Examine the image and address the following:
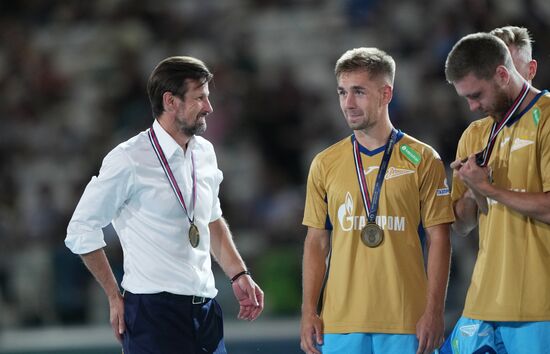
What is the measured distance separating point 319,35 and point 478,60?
8.13 meters

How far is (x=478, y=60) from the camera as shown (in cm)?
429

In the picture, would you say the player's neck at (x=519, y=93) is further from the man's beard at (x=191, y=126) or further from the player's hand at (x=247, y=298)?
the player's hand at (x=247, y=298)

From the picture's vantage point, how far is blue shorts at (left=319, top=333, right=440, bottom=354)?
4441 millimetres

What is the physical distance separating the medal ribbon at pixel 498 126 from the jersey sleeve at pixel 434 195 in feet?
0.77

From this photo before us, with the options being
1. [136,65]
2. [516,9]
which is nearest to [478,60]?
[516,9]

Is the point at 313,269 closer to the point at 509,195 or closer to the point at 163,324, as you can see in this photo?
the point at 163,324

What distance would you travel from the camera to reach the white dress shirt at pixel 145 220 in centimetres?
467

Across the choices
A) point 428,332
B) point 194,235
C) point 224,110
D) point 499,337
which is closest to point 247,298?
point 194,235

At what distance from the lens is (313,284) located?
4652 mm

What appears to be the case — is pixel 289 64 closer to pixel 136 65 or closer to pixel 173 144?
pixel 136 65

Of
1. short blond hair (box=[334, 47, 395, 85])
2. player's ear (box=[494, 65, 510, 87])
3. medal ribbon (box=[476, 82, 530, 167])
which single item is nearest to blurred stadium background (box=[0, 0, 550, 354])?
short blond hair (box=[334, 47, 395, 85])

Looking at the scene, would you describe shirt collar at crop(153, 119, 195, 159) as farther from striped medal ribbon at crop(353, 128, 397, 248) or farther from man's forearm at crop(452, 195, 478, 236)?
man's forearm at crop(452, 195, 478, 236)

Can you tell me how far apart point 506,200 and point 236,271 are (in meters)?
1.51

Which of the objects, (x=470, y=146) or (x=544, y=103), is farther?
(x=470, y=146)
